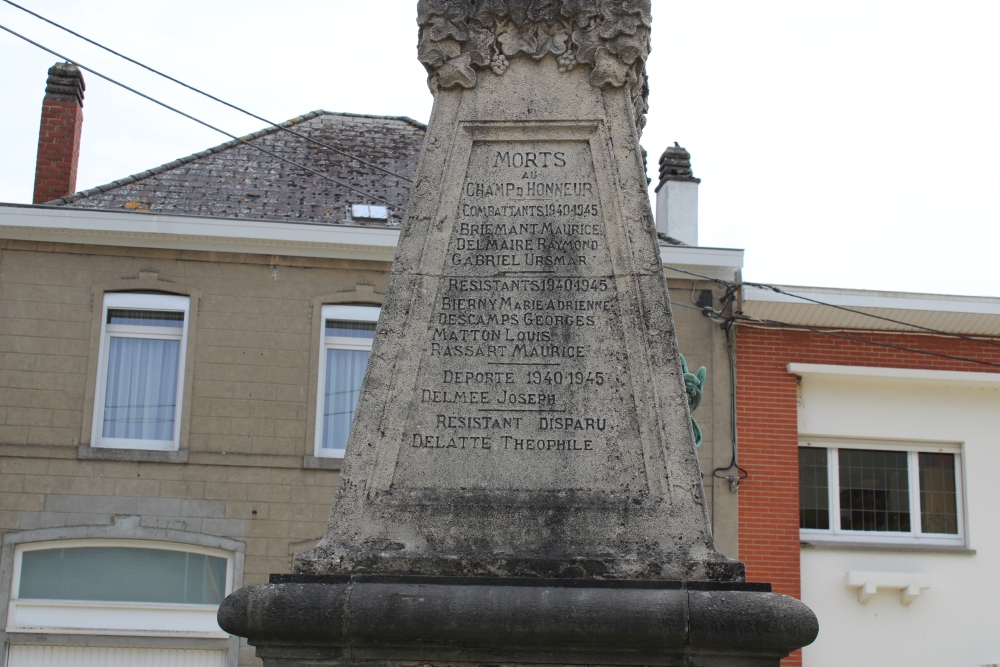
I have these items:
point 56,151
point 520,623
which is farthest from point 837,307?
point 520,623

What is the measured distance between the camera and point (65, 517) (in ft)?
46.9

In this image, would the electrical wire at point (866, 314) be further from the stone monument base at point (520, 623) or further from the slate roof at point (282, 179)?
the stone monument base at point (520, 623)

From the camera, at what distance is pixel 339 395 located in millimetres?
15008

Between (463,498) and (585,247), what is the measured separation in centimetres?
110

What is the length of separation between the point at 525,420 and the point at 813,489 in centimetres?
1176

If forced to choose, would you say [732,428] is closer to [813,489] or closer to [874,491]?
[813,489]

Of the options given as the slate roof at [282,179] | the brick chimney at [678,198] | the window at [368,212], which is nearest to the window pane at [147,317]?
the slate roof at [282,179]

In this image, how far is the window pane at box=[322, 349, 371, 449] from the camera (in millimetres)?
14953

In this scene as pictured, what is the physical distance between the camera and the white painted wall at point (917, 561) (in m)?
14.9

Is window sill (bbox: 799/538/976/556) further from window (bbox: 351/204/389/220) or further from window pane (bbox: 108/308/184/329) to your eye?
window pane (bbox: 108/308/184/329)

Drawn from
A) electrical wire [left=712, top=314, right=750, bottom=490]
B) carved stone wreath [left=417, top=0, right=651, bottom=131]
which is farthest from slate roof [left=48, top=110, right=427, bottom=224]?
carved stone wreath [left=417, top=0, right=651, bottom=131]

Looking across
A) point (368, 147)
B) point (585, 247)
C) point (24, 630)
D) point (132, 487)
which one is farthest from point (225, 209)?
point (585, 247)

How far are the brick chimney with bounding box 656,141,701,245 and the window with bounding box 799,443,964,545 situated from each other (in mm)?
3393

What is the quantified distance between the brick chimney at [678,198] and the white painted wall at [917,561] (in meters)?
2.65
